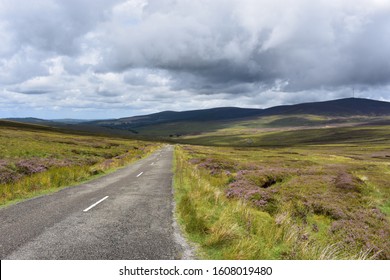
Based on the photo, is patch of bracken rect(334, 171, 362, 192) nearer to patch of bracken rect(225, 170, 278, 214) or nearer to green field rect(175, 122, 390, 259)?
green field rect(175, 122, 390, 259)

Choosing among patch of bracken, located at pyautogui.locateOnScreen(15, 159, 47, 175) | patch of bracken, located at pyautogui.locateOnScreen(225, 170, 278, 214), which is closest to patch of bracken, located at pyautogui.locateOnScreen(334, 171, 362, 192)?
patch of bracken, located at pyautogui.locateOnScreen(225, 170, 278, 214)

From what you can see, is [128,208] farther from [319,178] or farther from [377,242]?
[319,178]

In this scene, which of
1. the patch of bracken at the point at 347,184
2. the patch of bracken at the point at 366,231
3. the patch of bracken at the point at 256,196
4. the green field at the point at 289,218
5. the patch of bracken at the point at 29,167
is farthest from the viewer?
the patch of bracken at the point at 29,167

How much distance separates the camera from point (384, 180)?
26719 mm

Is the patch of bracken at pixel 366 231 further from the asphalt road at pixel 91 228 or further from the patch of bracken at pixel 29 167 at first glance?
the patch of bracken at pixel 29 167

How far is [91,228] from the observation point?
9492mm

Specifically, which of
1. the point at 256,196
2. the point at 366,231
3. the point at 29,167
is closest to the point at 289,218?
the point at 366,231

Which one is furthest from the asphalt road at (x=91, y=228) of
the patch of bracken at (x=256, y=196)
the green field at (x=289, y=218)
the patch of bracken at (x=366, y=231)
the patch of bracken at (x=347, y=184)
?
the patch of bracken at (x=347, y=184)

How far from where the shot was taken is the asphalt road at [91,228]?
7367 mm

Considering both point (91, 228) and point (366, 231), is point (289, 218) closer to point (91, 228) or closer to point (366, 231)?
point (366, 231)

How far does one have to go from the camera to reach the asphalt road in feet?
Result: 24.2
